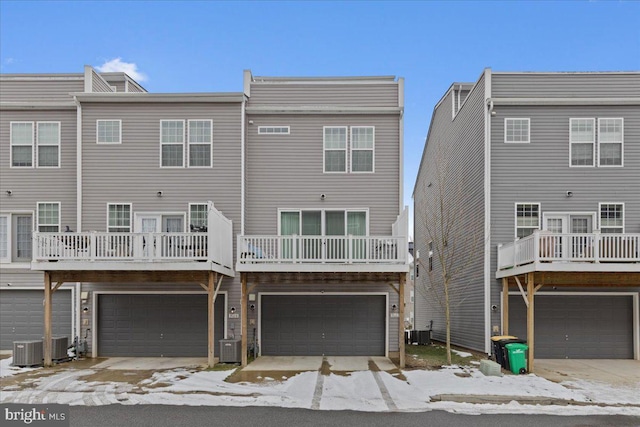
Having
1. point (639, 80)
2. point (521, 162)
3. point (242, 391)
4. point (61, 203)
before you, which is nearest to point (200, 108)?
point (61, 203)

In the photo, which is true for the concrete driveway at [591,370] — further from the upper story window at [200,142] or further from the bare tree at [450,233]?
the upper story window at [200,142]

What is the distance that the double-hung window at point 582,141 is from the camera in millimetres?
15953

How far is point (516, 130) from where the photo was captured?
1606 centimetres

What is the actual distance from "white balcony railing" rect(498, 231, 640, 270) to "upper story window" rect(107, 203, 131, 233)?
472 inches

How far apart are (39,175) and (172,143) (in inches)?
180

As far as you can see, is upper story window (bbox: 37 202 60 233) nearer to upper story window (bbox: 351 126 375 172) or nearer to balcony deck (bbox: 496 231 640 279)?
upper story window (bbox: 351 126 375 172)

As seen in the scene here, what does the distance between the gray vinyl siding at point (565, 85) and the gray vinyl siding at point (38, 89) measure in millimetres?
13907

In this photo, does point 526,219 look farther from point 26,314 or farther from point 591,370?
point 26,314

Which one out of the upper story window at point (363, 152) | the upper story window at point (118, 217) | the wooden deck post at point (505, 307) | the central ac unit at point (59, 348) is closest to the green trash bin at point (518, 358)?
the wooden deck post at point (505, 307)

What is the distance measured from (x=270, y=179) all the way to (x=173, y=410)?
28.4 feet

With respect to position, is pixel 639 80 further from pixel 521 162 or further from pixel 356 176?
pixel 356 176

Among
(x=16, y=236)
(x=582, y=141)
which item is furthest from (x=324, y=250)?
(x=16, y=236)

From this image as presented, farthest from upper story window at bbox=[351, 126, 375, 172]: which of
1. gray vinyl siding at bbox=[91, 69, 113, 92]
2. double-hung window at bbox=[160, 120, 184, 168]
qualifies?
gray vinyl siding at bbox=[91, 69, 113, 92]

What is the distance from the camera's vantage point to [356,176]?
1633 centimetres
